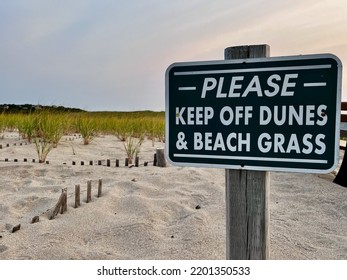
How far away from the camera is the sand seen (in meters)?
3.04

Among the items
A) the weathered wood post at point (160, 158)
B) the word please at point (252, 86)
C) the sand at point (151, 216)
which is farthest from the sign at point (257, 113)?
the weathered wood post at point (160, 158)

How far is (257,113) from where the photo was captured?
1.42m

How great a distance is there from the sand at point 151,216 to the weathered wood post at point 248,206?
143cm

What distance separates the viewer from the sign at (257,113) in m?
1.36

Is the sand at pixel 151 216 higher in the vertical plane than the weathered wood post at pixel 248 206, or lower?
lower

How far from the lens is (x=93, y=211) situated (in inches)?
152

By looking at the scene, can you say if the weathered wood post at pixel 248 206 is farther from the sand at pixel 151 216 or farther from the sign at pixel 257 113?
the sand at pixel 151 216

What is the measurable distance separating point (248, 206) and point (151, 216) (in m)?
2.43

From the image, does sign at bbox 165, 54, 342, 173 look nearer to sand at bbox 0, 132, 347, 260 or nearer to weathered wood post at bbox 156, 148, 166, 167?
sand at bbox 0, 132, 347, 260

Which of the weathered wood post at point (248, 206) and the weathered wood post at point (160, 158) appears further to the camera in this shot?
the weathered wood post at point (160, 158)

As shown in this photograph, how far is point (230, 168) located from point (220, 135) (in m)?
0.14
